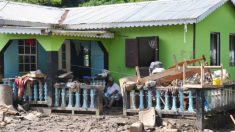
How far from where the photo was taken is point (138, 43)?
51.1 ft

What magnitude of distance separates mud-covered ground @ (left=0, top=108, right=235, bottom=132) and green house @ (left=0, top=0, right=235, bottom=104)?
1.51 metres

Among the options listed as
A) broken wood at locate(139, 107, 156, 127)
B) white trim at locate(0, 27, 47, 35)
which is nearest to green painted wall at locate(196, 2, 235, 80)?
broken wood at locate(139, 107, 156, 127)

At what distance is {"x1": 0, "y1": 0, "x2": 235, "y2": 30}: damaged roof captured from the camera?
1432 centimetres

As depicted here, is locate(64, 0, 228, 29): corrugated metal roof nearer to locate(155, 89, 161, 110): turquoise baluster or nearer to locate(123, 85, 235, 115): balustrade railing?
locate(123, 85, 235, 115): balustrade railing

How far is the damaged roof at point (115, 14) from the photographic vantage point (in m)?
14.3

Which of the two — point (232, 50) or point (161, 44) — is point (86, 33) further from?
point (232, 50)

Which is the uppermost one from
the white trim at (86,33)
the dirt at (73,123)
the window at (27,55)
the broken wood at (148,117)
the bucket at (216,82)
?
the white trim at (86,33)

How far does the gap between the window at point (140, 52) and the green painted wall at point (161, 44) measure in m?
0.21

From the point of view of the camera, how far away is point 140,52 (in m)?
15.7

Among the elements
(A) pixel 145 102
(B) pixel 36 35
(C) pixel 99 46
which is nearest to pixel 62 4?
(C) pixel 99 46

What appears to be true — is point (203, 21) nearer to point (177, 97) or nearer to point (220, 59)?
point (220, 59)

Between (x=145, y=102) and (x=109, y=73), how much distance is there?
427cm

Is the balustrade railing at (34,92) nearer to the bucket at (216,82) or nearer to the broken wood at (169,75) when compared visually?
the broken wood at (169,75)

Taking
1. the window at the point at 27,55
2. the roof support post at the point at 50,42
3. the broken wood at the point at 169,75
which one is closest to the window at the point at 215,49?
the broken wood at the point at 169,75
